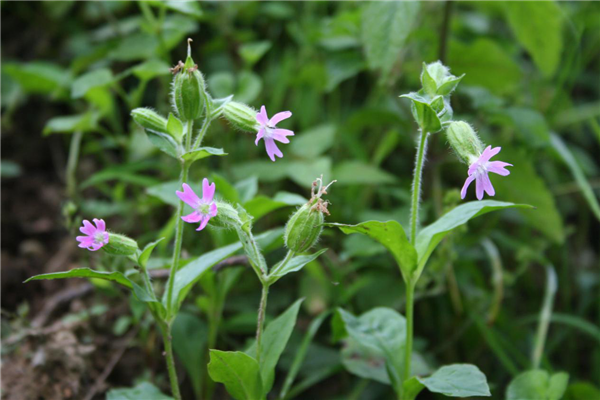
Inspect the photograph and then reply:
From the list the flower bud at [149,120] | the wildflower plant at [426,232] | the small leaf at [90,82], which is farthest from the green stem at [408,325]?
the small leaf at [90,82]

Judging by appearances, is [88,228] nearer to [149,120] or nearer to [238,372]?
[149,120]

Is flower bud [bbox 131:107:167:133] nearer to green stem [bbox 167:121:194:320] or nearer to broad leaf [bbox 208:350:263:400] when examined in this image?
green stem [bbox 167:121:194:320]

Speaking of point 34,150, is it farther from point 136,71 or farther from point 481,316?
point 481,316

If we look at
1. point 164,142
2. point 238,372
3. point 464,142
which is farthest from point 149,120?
point 464,142

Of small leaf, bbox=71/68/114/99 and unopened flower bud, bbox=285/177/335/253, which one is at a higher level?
unopened flower bud, bbox=285/177/335/253

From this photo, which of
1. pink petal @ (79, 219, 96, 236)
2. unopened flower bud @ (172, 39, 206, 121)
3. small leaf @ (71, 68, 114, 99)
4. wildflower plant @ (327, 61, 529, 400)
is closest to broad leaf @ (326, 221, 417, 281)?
wildflower plant @ (327, 61, 529, 400)

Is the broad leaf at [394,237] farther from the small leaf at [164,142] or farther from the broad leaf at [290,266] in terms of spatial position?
the small leaf at [164,142]
